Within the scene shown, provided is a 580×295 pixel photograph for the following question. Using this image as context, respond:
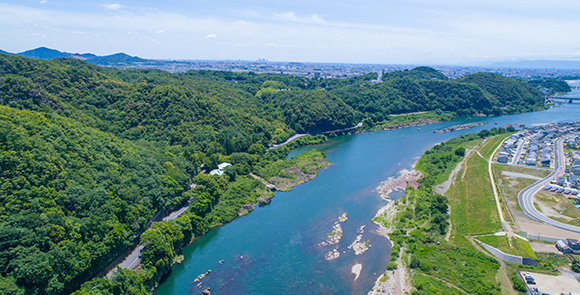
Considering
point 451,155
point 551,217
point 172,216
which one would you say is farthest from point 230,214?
point 451,155

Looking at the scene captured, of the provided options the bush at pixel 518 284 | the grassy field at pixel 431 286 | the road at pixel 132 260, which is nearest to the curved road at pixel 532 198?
the bush at pixel 518 284

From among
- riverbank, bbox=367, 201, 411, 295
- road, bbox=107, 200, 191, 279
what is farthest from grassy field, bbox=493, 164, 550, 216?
road, bbox=107, 200, 191, 279

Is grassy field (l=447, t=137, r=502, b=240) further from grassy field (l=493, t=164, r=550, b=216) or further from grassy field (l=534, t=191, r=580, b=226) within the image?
grassy field (l=534, t=191, r=580, b=226)

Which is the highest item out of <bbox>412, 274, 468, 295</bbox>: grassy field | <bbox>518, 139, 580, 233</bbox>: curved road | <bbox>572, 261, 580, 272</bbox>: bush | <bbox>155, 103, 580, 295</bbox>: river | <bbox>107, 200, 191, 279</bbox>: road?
<bbox>518, 139, 580, 233</bbox>: curved road

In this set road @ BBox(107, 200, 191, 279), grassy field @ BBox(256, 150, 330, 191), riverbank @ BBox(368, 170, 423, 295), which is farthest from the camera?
grassy field @ BBox(256, 150, 330, 191)

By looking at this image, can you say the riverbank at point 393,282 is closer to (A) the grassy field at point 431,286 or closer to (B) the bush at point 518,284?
(A) the grassy field at point 431,286

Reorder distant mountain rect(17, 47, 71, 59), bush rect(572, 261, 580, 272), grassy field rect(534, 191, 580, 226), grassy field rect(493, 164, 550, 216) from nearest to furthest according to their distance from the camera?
bush rect(572, 261, 580, 272), grassy field rect(534, 191, 580, 226), grassy field rect(493, 164, 550, 216), distant mountain rect(17, 47, 71, 59)
